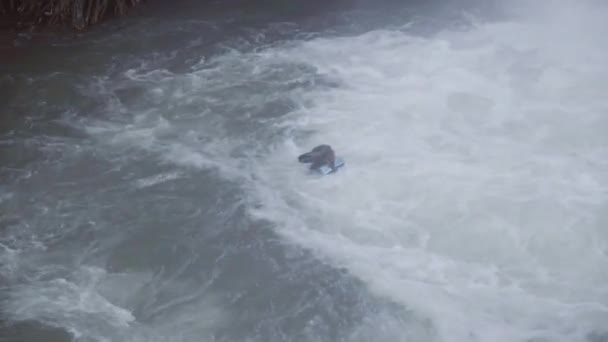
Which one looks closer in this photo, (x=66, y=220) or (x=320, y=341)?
(x=320, y=341)

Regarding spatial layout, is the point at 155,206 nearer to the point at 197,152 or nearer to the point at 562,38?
the point at 197,152

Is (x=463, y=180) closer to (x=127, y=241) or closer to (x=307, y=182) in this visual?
(x=307, y=182)

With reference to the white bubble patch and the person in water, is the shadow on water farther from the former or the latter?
the person in water

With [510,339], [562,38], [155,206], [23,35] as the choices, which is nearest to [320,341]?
[510,339]

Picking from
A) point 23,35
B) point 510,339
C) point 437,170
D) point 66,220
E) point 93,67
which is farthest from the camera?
point 23,35

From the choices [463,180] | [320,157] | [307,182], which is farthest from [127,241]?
[463,180]

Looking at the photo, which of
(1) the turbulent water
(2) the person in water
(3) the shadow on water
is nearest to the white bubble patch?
(1) the turbulent water
